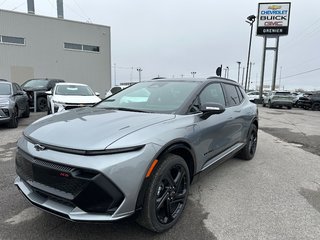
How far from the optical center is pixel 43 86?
1362 centimetres

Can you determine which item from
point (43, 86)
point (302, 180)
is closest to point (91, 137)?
point (302, 180)

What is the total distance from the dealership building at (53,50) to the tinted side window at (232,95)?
20.8 m

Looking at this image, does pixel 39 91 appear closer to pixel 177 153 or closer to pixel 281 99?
pixel 177 153

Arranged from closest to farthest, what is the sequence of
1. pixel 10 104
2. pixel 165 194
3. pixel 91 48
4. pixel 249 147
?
pixel 165 194, pixel 249 147, pixel 10 104, pixel 91 48

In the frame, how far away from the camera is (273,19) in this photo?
32.9m

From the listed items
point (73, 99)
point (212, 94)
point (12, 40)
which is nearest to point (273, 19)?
point (12, 40)

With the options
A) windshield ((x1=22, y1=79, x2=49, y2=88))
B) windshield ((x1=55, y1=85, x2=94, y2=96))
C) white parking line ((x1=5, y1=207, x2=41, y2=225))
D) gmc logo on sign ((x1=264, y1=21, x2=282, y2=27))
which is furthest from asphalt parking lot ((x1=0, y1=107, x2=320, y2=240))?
gmc logo on sign ((x1=264, y1=21, x2=282, y2=27))

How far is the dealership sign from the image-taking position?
108 ft

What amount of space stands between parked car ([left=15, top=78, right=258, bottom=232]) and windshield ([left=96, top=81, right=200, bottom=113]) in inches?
0.6

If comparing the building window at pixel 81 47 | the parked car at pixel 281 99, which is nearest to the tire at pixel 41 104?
the building window at pixel 81 47

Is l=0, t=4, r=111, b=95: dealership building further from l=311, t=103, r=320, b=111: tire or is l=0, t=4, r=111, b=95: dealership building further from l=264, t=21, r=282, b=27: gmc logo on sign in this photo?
l=264, t=21, r=282, b=27: gmc logo on sign

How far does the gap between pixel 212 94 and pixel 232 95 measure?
0.91m

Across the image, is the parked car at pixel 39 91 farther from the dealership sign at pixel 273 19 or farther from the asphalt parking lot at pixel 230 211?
the dealership sign at pixel 273 19

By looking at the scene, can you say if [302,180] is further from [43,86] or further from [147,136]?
[43,86]
